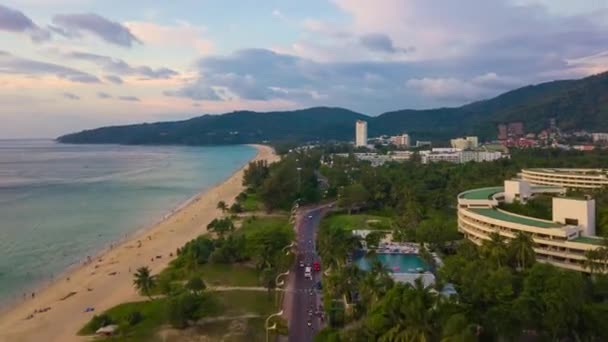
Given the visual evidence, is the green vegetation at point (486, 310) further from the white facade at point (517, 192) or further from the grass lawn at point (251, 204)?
the grass lawn at point (251, 204)

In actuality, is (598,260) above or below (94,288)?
above

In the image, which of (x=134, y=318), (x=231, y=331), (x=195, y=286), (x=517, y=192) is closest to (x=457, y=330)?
(x=231, y=331)

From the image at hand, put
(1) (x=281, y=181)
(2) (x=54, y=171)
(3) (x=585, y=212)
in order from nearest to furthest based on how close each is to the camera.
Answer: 1. (3) (x=585, y=212)
2. (1) (x=281, y=181)
3. (2) (x=54, y=171)

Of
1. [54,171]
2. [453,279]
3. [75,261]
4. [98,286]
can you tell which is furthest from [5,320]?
[54,171]

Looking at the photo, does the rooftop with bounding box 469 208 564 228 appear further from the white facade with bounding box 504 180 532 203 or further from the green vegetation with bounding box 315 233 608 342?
the green vegetation with bounding box 315 233 608 342

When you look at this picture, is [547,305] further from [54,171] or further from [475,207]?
[54,171]

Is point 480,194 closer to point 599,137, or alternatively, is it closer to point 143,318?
point 143,318
